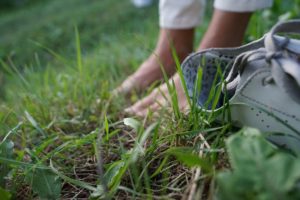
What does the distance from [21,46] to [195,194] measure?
444cm

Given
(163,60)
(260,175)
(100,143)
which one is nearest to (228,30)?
(163,60)

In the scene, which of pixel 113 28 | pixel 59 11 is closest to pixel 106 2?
pixel 59 11

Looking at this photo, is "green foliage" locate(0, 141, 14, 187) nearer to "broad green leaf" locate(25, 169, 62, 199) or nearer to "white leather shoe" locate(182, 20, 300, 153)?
"broad green leaf" locate(25, 169, 62, 199)

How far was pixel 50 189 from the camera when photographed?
0.80 metres

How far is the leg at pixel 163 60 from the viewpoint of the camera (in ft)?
4.99

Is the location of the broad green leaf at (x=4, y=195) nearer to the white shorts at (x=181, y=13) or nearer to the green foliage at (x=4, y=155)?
the green foliage at (x=4, y=155)

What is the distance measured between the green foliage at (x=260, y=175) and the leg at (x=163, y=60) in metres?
0.94

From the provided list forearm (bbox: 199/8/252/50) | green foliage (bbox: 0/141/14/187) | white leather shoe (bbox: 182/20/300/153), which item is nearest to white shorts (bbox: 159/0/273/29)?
forearm (bbox: 199/8/252/50)

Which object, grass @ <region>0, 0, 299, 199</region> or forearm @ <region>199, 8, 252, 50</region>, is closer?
grass @ <region>0, 0, 299, 199</region>

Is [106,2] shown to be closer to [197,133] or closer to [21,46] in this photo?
[21,46]

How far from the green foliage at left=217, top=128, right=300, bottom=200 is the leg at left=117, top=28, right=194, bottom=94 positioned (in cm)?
94

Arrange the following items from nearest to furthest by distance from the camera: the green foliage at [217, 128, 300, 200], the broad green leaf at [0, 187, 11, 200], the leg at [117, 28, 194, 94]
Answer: the green foliage at [217, 128, 300, 200], the broad green leaf at [0, 187, 11, 200], the leg at [117, 28, 194, 94]

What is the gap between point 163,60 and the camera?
1549 millimetres

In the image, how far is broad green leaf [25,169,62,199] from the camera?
0.80m
